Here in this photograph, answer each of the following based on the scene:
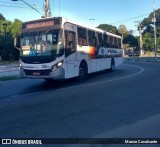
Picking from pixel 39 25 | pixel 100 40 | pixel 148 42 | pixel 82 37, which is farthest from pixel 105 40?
pixel 148 42

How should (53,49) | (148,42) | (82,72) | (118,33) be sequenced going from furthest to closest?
(118,33), (148,42), (82,72), (53,49)

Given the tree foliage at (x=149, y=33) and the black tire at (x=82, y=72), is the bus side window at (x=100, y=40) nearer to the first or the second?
the black tire at (x=82, y=72)

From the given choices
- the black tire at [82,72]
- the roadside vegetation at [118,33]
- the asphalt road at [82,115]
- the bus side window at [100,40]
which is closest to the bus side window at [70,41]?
the black tire at [82,72]

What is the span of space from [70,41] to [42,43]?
1.42 m

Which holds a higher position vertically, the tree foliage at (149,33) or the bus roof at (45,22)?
the tree foliage at (149,33)

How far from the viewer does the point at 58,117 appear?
7723 millimetres

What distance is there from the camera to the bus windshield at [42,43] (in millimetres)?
13922

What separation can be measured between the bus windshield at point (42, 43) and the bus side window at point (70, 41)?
0.48 m

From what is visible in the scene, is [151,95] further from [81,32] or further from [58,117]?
[81,32]

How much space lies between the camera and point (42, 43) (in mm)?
14188

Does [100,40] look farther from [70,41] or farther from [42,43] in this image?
[42,43]

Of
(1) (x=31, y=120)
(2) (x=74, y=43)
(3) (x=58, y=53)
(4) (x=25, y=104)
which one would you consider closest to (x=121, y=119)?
(1) (x=31, y=120)

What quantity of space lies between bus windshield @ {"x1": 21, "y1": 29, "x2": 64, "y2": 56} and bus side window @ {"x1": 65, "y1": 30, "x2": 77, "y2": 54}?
485mm

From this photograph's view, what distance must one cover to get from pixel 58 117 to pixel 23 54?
7.65 metres
